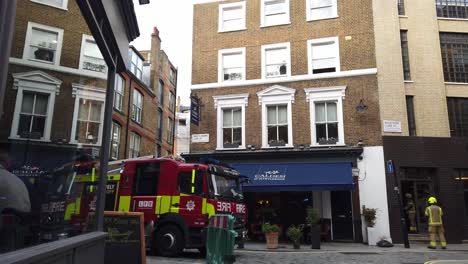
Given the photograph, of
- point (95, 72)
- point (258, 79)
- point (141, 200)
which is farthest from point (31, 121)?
point (258, 79)

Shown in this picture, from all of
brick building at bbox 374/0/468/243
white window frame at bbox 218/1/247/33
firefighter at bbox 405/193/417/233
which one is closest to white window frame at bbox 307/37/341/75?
brick building at bbox 374/0/468/243

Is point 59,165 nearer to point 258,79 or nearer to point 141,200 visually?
point 141,200

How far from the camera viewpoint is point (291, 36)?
20750 mm

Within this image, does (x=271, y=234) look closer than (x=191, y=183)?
No

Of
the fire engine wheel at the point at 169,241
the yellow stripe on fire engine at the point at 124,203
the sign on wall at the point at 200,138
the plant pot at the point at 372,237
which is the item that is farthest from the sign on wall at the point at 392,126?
the yellow stripe on fire engine at the point at 124,203

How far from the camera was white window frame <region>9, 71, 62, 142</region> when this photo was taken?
282cm

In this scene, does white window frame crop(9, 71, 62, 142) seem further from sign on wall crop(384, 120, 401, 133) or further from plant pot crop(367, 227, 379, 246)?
sign on wall crop(384, 120, 401, 133)

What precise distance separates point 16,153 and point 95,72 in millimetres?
2338

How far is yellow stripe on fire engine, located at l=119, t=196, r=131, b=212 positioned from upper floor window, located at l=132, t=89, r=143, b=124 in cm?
1607

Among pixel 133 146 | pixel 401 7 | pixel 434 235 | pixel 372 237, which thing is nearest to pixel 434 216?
pixel 434 235

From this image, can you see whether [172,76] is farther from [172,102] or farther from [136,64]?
[136,64]

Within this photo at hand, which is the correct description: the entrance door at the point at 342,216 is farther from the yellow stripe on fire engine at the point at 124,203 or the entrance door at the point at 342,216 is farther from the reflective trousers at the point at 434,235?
the yellow stripe on fire engine at the point at 124,203

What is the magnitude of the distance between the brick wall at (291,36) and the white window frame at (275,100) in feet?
3.60

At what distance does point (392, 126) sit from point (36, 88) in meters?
17.7
